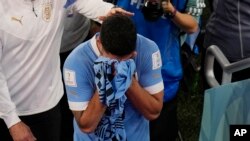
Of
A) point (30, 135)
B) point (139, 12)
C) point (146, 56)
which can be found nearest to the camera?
point (146, 56)

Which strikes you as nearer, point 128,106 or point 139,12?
point 128,106

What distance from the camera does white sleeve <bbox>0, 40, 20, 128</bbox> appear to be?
2.50m

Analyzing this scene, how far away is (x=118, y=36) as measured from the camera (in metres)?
2.10

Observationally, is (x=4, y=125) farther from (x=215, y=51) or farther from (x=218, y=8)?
(x=218, y=8)

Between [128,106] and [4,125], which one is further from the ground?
[128,106]

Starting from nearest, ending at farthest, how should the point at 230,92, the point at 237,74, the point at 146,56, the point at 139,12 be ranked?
1. the point at 230,92
2. the point at 146,56
3. the point at 139,12
4. the point at 237,74

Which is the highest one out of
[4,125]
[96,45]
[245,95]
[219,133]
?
[96,45]

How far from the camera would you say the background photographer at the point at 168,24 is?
2.65m

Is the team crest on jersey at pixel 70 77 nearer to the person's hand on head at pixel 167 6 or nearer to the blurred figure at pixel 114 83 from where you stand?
the blurred figure at pixel 114 83

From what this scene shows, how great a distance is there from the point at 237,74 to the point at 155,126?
0.58 m

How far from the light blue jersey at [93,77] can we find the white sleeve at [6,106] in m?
0.33

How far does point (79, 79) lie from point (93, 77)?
6 cm

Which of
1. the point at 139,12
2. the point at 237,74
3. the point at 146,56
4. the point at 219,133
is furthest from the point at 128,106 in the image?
the point at 237,74

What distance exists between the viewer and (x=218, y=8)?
323 centimetres
